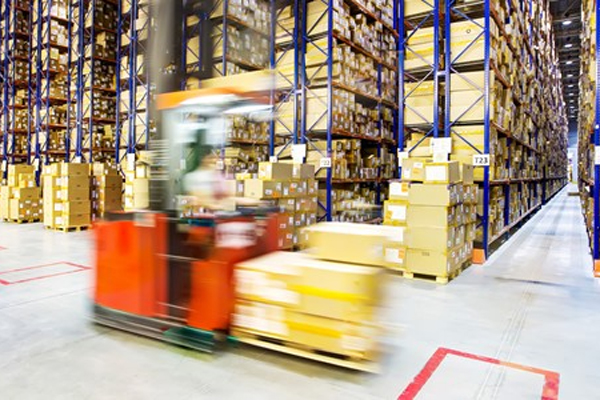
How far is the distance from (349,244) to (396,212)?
2949 mm

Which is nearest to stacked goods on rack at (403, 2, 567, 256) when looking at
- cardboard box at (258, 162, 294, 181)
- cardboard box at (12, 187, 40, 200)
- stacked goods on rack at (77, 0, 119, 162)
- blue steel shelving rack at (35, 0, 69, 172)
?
cardboard box at (258, 162, 294, 181)

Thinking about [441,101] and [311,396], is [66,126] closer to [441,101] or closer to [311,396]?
[441,101]

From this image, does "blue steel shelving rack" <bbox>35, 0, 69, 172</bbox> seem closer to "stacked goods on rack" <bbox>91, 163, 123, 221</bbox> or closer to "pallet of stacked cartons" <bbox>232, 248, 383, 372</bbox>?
"stacked goods on rack" <bbox>91, 163, 123, 221</bbox>

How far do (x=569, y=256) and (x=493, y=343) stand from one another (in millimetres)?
4845

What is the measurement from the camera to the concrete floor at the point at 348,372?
8.92 feet

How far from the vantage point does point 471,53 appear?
269 inches

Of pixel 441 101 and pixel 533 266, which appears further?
pixel 441 101

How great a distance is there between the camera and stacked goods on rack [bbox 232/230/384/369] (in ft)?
9.11

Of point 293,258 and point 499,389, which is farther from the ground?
point 293,258

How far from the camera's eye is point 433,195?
545 cm

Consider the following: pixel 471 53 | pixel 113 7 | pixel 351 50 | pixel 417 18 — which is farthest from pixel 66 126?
pixel 471 53

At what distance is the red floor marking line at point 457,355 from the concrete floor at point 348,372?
34 millimetres

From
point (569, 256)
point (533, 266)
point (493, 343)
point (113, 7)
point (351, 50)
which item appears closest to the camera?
point (493, 343)

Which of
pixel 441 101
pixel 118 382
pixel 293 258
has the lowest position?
pixel 118 382
